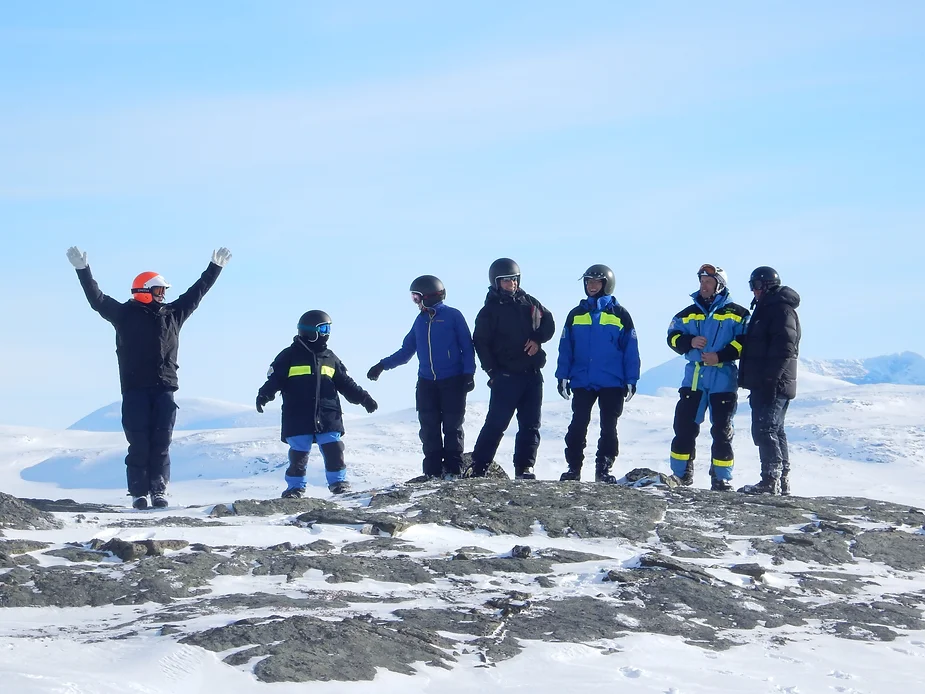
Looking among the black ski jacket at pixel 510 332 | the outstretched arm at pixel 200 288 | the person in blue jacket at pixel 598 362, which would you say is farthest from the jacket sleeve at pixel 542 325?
the outstretched arm at pixel 200 288

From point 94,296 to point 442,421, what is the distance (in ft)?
11.4

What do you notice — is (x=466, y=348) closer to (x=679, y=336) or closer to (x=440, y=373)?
(x=440, y=373)

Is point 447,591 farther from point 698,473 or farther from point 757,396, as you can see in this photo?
point 698,473

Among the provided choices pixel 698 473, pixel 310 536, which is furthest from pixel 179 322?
pixel 698 473

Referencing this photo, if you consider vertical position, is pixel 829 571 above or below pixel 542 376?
below

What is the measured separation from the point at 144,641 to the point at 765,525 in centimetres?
546

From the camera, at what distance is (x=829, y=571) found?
806 cm

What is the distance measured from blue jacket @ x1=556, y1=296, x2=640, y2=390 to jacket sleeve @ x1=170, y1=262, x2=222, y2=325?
3.41 meters

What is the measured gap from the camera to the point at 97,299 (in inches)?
424

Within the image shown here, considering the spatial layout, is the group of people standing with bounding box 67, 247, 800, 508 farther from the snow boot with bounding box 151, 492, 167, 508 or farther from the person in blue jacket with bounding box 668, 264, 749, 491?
the snow boot with bounding box 151, 492, 167, 508

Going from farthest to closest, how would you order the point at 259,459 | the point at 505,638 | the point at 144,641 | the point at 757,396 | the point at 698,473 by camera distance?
the point at 259,459 < the point at 698,473 < the point at 757,396 < the point at 505,638 < the point at 144,641

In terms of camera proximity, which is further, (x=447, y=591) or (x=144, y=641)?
(x=447, y=591)

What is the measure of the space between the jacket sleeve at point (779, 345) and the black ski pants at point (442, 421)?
2.86 meters

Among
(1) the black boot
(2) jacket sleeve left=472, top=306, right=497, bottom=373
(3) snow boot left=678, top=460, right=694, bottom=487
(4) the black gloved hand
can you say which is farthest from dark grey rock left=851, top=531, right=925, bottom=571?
(2) jacket sleeve left=472, top=306, right=497, bottom=373
